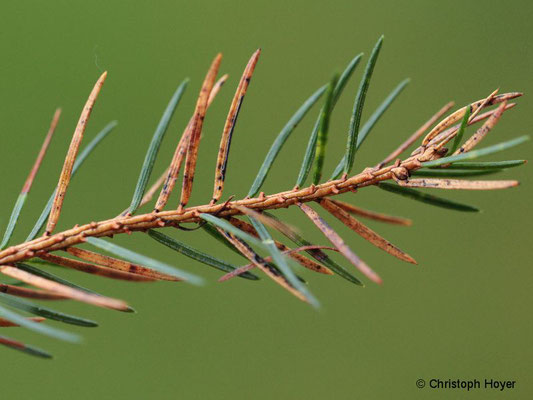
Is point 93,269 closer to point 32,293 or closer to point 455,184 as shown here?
point 32,293

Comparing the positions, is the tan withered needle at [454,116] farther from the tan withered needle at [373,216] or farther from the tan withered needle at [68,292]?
the tan withered needle at [68,292]

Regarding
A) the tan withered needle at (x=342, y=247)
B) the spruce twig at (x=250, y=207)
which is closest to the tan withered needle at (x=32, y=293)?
the spruce twig at (x=250, y=207)

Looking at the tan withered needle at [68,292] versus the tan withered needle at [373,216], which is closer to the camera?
the tan withered needle at [68,292]

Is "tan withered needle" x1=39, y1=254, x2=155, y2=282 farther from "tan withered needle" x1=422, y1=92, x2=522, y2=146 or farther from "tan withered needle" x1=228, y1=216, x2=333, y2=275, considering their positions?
"tan withered needle" x1=422, y1=92, x2=522, y2=146

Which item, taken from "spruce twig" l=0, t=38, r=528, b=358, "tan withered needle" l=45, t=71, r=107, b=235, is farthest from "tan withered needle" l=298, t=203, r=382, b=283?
"tan withered needle" l=45, t=71, r=107, b=235

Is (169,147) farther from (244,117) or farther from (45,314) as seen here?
(45,314)
